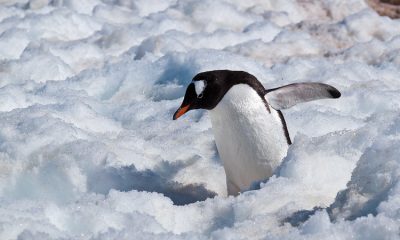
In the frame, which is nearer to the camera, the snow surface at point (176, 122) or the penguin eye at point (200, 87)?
the snow surface at point (176, 122)

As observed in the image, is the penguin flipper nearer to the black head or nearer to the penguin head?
the black head

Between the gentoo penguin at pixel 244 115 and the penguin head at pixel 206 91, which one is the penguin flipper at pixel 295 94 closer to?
the gentoo penguin at pixel 244 115

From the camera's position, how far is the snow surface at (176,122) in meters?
2.42

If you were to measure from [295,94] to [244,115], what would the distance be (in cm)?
26

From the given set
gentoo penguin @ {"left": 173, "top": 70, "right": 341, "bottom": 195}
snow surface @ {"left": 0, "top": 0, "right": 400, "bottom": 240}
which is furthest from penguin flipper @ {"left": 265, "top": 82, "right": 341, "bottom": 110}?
snow surface @ {"left": 0, "top": 0, "right": 400, "bottom": 240}

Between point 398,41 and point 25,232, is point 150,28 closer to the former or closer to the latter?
point 398,41

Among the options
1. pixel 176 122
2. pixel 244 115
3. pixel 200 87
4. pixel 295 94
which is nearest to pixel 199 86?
pixel 200 87

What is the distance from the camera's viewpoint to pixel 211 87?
3.24 meters

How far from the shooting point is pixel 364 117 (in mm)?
4277

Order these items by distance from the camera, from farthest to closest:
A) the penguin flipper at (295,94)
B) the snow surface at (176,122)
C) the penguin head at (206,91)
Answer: the penguin flipper at (295,94) → the penguin head at (206,91) → the snow surface at (176,122)

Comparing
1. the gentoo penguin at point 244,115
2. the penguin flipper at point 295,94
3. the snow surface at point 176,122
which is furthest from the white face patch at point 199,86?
the snow surface at point 176,122

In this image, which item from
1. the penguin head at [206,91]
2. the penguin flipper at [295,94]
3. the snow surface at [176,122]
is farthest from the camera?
the penguin flipper at [295,94]

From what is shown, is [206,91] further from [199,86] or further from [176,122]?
[176,122]

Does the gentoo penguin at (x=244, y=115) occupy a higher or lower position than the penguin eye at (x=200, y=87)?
lower
